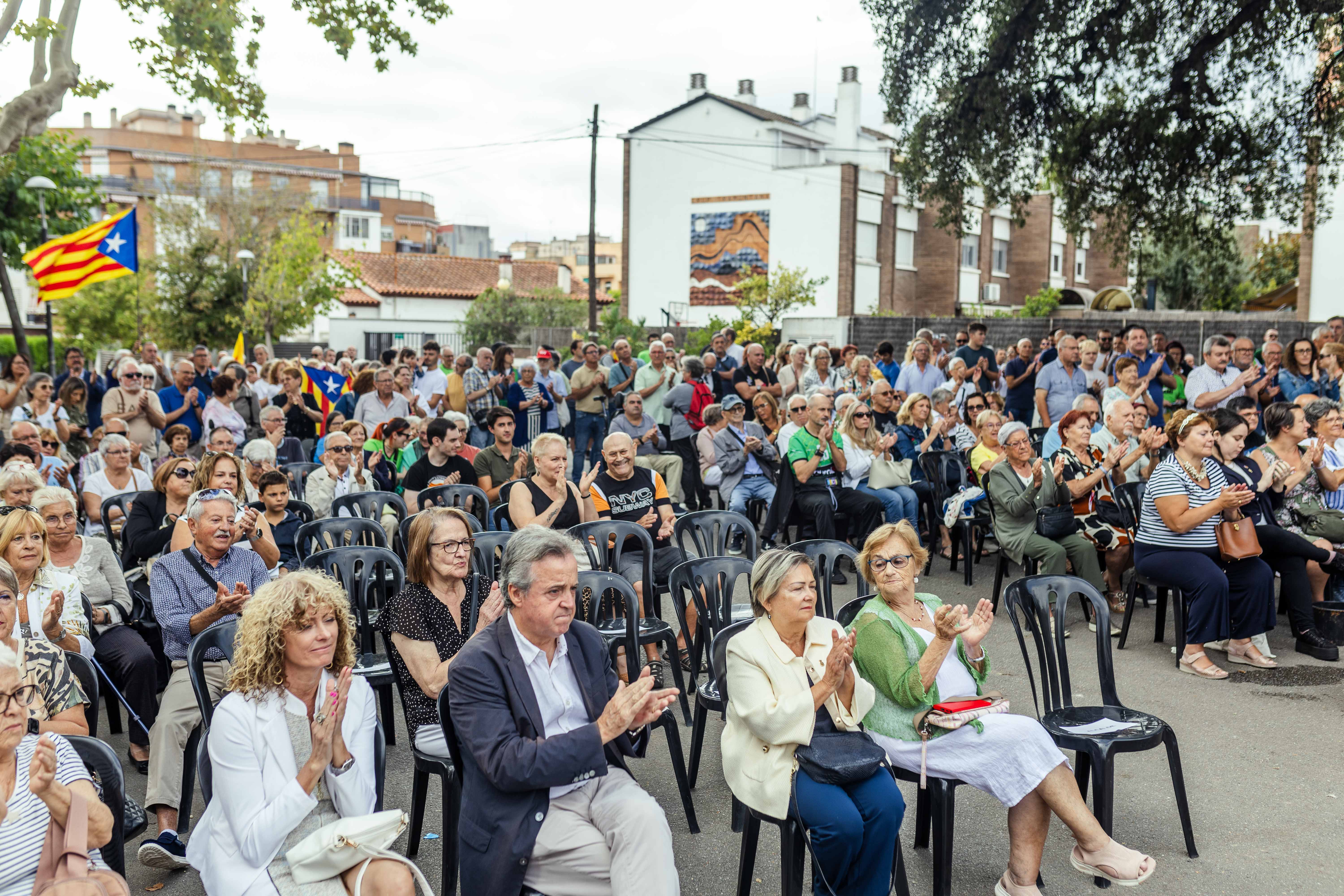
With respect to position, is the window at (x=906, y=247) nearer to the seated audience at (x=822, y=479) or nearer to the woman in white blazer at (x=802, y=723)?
the seated audience at (x=822, y=479)

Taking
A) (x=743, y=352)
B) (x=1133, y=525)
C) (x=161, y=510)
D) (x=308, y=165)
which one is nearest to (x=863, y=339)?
(x=743, y=352)

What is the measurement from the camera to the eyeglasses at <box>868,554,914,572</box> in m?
3.95

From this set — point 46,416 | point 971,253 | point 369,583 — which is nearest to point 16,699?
point 369,583

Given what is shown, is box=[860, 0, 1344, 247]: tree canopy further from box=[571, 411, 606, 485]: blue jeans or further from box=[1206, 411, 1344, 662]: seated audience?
box=[1206, 411, 1344, 662]: seated audience

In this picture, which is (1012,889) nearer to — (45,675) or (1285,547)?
(45,675)

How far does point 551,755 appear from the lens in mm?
2906

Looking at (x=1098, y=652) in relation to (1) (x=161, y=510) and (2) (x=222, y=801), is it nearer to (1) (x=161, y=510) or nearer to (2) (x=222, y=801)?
(2) (x=222, y=801)

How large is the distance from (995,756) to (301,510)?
15.6ft

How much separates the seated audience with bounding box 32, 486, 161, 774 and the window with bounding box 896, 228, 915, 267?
1426 inches

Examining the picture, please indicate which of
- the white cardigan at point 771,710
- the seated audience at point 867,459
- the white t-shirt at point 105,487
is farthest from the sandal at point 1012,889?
the white t-shirt at point 105,487

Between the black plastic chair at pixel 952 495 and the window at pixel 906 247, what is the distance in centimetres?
3082

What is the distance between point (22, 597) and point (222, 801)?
6.72ft

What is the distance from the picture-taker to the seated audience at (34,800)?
2.65 meters

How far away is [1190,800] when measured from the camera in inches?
174
